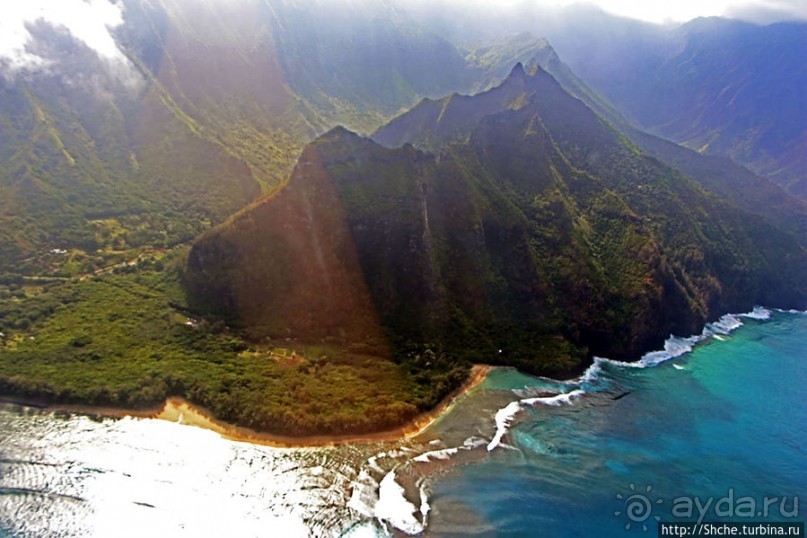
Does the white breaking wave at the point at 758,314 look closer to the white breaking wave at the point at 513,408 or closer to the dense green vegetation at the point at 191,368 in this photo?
the white breaking wave at the point at 513,408

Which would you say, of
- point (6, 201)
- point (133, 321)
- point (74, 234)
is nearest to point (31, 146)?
point (6, 201)

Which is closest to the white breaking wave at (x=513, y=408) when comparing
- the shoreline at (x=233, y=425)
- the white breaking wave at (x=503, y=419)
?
the white breaking wave at (x=503, y=419)

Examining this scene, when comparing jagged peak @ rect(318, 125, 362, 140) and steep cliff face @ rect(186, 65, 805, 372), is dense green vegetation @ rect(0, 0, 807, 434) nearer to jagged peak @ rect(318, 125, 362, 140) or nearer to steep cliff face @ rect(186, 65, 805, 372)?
steep cliff face @ rect(186, 65, 805, 372)

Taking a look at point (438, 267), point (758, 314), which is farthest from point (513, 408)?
point (758, 314)

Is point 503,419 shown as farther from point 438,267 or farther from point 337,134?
point 337,134

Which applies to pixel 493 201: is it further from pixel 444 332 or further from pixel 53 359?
pixel 53 359

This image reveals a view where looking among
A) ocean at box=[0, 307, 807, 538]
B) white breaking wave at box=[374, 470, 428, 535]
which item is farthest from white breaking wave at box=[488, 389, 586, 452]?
white breaking wave at box=[374, 470, 428, 535]
